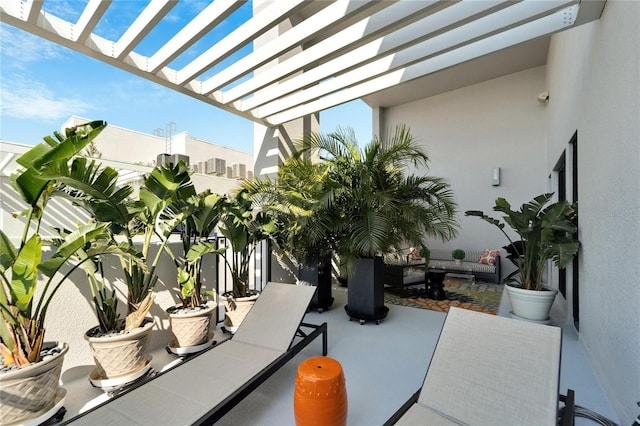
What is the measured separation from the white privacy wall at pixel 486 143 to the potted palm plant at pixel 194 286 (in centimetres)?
781

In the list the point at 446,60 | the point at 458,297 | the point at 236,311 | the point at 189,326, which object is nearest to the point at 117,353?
the point at 189,326

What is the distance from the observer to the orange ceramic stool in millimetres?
1829

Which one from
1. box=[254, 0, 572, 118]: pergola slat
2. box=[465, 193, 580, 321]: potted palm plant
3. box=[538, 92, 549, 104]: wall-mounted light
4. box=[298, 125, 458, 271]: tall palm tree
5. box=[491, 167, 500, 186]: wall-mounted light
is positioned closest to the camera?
box=[254, 0, 572, 118]: pergola slat

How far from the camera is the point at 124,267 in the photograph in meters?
2.94

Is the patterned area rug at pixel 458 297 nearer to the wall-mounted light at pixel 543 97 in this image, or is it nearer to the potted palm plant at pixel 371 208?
the potted palm plant at pixel 371 208

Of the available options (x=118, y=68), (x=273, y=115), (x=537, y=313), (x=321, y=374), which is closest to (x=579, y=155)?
(x=537, y=313)

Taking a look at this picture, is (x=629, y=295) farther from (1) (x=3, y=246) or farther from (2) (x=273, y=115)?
(2) (x=273, y=115)

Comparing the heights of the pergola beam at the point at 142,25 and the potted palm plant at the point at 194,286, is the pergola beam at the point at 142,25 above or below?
above

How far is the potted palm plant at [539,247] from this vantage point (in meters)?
3.82

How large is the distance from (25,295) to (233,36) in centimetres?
372

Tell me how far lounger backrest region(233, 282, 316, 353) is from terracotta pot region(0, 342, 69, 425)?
4.74 ft

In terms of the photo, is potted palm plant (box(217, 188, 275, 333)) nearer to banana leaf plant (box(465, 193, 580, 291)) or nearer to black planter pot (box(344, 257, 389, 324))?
black planter pot (box(344, 257, 389, 324))

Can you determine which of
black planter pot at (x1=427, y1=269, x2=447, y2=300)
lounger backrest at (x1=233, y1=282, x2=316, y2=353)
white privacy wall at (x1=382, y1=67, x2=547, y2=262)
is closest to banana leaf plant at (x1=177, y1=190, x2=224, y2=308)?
lounger backrest at (x1=233, y1=282, x2=316, y2=353)

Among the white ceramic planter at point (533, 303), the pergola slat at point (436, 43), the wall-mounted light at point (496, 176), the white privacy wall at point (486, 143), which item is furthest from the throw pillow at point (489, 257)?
the pergola slat at point (436, 43)
